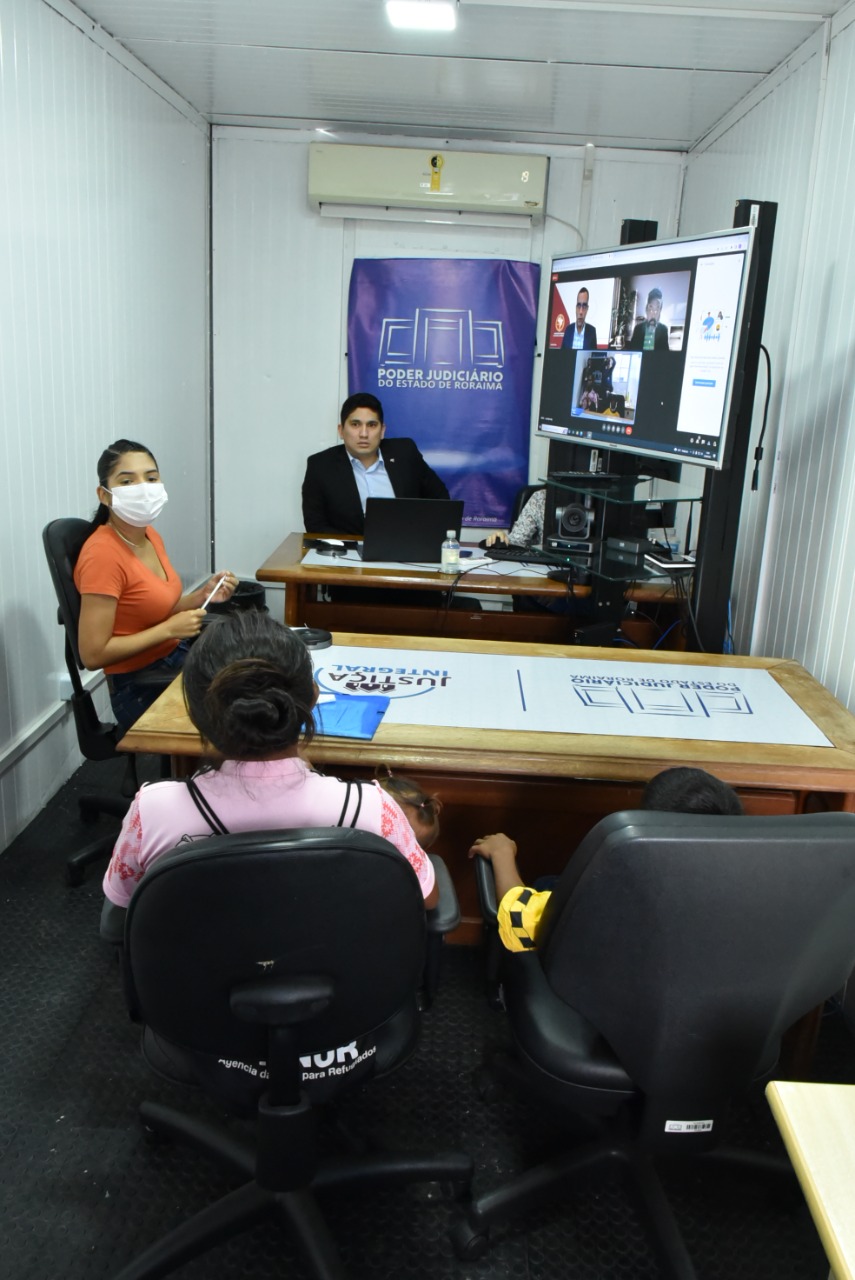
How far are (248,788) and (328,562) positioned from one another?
7.44 feet

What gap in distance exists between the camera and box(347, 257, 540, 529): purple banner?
475 cm

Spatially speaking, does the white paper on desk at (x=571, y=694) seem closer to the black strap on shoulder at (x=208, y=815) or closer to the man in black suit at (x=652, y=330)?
the black strap on shoulder at (x=208, y=815)

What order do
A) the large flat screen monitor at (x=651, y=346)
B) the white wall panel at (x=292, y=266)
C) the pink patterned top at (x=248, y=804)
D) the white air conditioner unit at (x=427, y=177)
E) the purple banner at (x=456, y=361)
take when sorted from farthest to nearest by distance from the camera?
the purple banner at (x=456, y=361) → the white wall panel at (x=292, y=266) → the white air conditioner unit at (x=427, y=177) → the large flat screen monitor at (x=651, y=346) → the pink patterned top at (x=248, y=804)

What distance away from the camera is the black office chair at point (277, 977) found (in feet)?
3.55

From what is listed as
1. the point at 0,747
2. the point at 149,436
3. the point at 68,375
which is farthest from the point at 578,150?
the point at 0,747

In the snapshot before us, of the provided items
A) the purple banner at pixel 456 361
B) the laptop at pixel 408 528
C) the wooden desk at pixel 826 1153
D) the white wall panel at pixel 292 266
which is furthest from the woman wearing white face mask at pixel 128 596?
the purple banner at pixel 456 361

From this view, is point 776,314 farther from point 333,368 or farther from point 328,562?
point 333,368

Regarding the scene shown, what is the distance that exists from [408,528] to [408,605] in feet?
1.12

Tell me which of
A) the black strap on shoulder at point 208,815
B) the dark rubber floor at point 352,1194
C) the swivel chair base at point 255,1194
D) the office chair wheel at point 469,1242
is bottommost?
the dark rubber floor at point 352,1194

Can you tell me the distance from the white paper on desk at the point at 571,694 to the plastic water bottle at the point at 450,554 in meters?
1.07

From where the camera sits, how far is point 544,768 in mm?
1772

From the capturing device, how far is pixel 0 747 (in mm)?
2754

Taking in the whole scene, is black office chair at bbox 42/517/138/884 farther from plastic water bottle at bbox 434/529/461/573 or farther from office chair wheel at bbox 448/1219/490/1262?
office chair wheel at bbox 448/1219/490/1262

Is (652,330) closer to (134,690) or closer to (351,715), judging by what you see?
(351,715)
